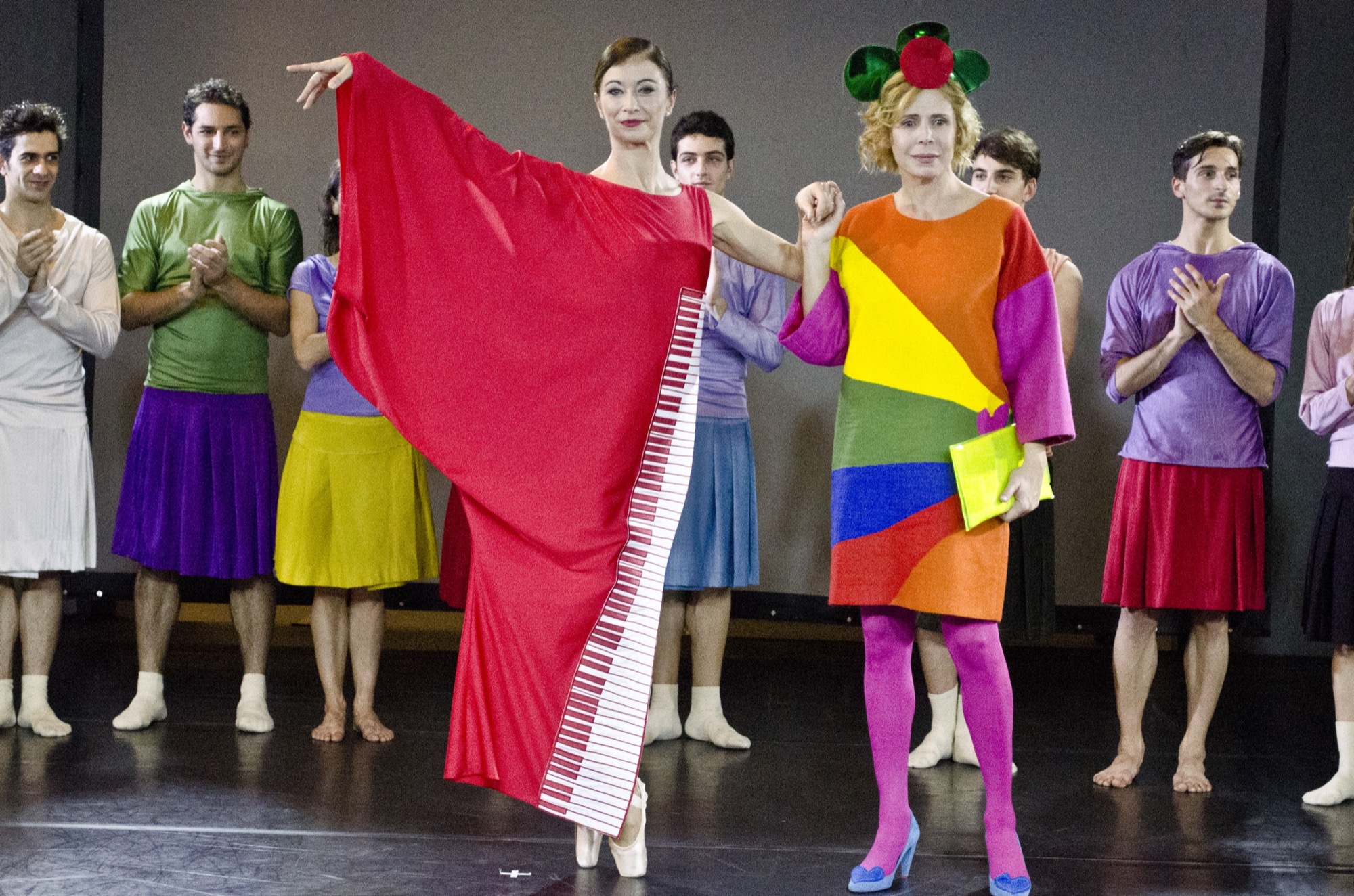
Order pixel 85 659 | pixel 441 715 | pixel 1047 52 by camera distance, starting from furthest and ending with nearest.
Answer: pixel 1047 52 → pixel 85 659 → pixel 441 715

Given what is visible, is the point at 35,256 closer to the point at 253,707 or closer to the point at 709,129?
the point at 253,707

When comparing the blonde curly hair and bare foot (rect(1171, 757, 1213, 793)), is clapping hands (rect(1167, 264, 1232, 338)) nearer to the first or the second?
the blonde curly hair

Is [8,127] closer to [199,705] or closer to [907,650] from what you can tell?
[199,705]

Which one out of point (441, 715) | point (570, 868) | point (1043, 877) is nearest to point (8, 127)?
point (441, 715)

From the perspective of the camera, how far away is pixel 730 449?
409 centimetres

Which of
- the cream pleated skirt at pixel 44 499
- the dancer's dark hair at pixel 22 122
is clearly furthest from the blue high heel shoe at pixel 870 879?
the dancer's dark hair at pixel 22 122

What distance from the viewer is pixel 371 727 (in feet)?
13.1

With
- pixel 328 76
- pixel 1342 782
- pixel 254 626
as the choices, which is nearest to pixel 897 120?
pixel 328 76

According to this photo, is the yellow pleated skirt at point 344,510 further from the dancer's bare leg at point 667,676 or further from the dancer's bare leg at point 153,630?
the dancer's bare leg at point 667,676

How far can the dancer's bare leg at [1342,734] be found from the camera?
3568mm

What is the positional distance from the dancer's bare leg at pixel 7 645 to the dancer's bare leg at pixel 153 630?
0.29 meters

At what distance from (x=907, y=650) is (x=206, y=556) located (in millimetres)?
2186

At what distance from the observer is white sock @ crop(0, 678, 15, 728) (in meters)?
3.96

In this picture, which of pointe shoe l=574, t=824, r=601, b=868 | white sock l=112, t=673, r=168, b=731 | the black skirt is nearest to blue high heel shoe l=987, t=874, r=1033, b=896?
pointe shoe l=574, t=824, r=601, b=868
